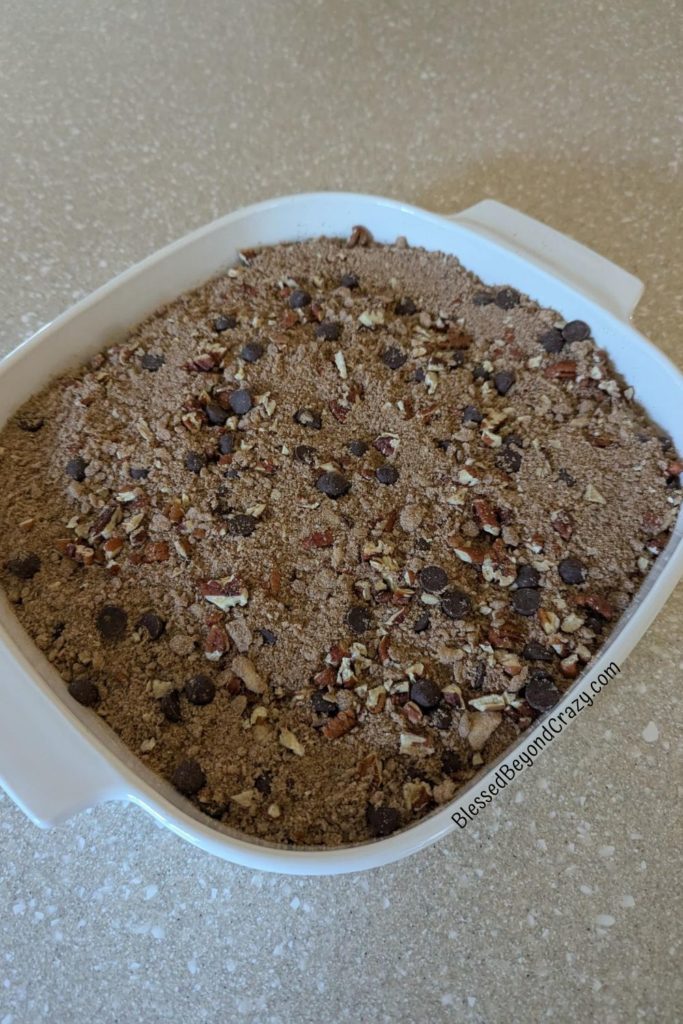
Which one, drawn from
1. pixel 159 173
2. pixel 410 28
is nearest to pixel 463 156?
pixel 410 28

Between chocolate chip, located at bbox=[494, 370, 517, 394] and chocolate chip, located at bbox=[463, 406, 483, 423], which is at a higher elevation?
chocolate chip, located at bbox=[494, 370, 517, 394]

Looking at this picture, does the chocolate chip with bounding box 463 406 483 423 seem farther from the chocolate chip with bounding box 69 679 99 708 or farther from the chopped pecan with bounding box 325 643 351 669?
the chocolate chip with bounding box 69 679 99 708

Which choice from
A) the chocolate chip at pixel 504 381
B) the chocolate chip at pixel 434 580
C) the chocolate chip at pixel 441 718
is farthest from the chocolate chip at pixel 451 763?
the chocolate chip at pixel 504 381

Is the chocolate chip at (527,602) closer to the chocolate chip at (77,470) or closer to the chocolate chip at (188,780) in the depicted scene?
the chocolate chip at (188,780)

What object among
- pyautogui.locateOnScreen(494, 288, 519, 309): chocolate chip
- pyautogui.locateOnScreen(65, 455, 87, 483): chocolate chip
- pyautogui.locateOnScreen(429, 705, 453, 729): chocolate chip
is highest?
pyautogui.locateOnScreen(494, 288, 519, 309): chocolate chip

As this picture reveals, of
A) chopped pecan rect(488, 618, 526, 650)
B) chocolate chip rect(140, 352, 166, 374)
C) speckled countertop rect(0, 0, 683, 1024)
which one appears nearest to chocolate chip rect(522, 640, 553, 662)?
chopped pecan rect(488, 618, 526, 650)
